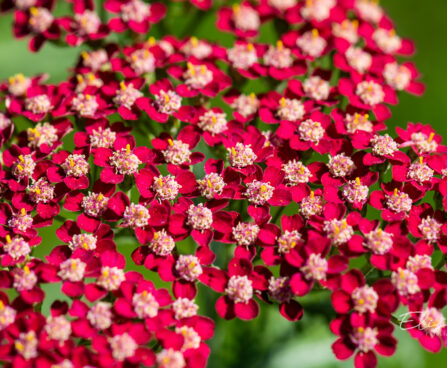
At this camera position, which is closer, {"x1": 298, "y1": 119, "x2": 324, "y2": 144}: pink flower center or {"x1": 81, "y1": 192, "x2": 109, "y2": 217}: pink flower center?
{"x1": 81, "y1": 192, "x2": 109, "y2": 217}: pink flower center

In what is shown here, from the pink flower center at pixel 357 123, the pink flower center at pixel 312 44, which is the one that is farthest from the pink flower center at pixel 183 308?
the pink flower center at pixel 312 44

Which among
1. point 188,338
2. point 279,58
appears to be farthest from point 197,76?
point 188,338

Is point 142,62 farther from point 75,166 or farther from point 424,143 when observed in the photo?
point 424,143

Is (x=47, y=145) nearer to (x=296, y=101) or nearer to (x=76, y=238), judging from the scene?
(x=76, y=238)

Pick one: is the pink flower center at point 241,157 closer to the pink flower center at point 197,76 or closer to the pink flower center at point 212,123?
the pink flower center at point 212,123

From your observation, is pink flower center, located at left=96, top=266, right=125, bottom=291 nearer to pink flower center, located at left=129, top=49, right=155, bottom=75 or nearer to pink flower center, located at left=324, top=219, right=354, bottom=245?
pink flower center, located at left=324, top=219, right=354, bottom=245

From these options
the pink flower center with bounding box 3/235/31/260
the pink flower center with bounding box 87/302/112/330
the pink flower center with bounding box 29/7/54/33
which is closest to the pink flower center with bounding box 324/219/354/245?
the pink flower center with bounding box 87/302/112/330
